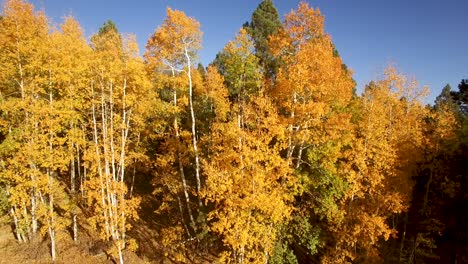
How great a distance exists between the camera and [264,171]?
16.9m

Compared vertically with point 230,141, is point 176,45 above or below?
above

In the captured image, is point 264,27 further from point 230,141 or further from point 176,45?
point 230,141


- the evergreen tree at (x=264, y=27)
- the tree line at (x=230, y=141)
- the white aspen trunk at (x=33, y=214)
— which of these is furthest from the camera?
the evergreen tree at (x=264, y=27)

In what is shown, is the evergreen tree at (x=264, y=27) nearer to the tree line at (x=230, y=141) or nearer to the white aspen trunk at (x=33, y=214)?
the tree line at (x=230, y=141)

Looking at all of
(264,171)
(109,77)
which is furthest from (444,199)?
(109,77)

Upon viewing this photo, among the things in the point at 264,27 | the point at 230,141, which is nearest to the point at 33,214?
the point at 230,141

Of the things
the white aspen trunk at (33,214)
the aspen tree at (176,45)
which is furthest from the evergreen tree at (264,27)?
the white aspen trunk at (33,214)

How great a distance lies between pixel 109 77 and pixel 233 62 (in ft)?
24.4

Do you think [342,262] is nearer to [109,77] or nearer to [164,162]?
[164,162]

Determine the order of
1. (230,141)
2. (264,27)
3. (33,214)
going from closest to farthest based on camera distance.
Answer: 1. (230,141)
2. (33,214)
3. (264,27)

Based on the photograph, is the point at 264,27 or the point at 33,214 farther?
the point at 264,27

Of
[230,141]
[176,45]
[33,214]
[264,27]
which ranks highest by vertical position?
[264,27]

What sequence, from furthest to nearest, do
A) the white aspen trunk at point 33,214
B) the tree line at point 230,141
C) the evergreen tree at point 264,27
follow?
1. the evergreen tree at point 264,27
2. the white aspen trunk at point 33,214
3. the tree line at point 230,141

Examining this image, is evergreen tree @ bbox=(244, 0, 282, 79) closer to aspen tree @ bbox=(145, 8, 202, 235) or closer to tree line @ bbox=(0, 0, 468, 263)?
tree line @ bbox=(0, 0, 468, 263)
